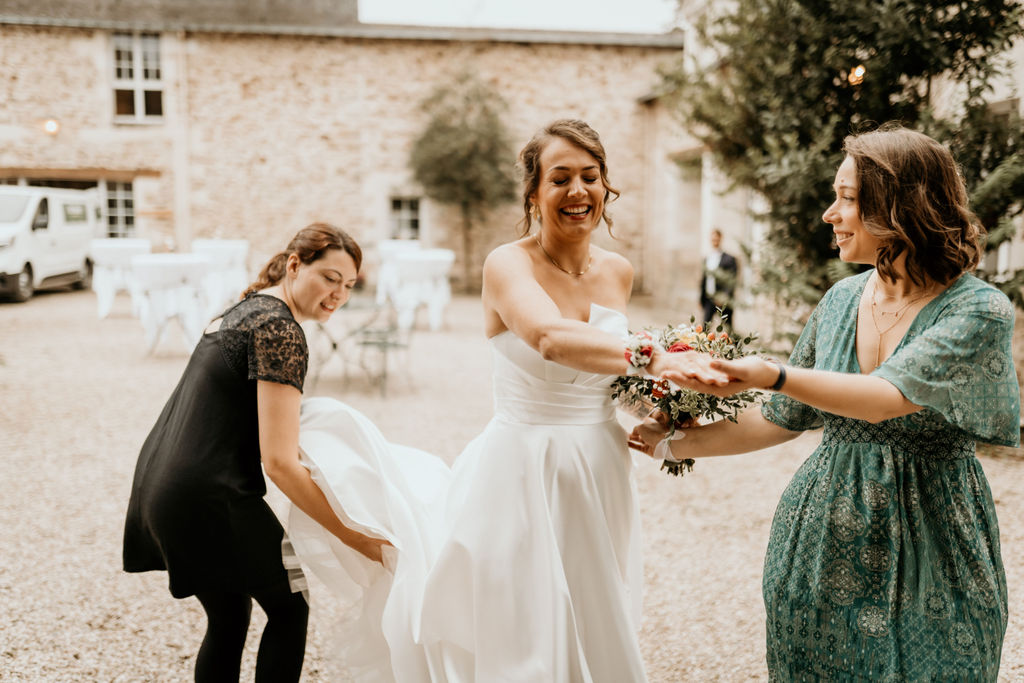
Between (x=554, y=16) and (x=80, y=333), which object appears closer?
(x=80, y=333)

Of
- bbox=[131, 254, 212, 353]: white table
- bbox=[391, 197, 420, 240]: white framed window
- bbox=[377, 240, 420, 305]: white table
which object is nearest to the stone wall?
bbox=[391, 197, 420, 240]: white framed window

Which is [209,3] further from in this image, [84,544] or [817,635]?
[817,635]

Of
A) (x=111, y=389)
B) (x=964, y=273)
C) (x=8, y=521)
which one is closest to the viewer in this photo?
(x=964, y=273)

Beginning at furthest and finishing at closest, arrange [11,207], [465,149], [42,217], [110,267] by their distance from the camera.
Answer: [465,149]
[42,217]
[11,207]
[110,267]

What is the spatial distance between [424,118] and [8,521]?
16.7 m

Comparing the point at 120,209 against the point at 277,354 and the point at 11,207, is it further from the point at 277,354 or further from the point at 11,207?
the point at 277,354

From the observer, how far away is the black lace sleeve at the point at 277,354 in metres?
2.28

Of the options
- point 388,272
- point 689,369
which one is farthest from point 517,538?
point 388,272

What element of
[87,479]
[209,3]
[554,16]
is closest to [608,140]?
[554,16]

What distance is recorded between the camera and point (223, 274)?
49.9ft

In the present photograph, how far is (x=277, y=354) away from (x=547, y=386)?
76 centimetres

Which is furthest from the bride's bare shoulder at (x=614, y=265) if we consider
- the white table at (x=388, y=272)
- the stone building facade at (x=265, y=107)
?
the stone building facade at (x=265, y=107)

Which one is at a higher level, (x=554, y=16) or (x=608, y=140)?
(x=554, y=16)

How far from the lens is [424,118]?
67.2 ft
